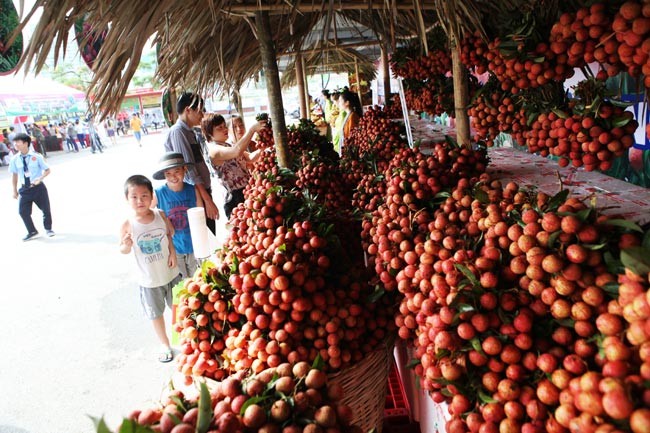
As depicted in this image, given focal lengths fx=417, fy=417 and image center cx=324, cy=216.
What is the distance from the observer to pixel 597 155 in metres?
1.46

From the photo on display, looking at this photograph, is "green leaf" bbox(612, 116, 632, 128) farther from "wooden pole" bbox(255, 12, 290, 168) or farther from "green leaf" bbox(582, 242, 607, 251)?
"wooden pole" bbox(255, 12, 290, 168)

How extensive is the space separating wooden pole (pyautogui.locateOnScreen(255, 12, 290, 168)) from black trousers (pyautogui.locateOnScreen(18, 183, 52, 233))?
4.32m

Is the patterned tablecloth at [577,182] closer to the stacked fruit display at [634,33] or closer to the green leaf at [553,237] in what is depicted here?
the green leaf at [553,237]

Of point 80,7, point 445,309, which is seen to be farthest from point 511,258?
point 80,7

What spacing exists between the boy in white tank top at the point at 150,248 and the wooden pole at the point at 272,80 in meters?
0.86

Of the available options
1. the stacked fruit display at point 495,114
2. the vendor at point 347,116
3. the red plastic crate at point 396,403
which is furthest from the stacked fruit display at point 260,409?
the vendor at point 347,116

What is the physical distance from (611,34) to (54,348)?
345 cm

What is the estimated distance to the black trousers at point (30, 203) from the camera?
5.38m

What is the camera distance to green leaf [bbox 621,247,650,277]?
0.84 metres

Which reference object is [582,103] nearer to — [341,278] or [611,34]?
[611,34]

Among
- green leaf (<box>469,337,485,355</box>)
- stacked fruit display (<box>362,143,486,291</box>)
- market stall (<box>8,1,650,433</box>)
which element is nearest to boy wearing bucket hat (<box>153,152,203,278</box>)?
market stall (<box>8,1,650,433</box>)

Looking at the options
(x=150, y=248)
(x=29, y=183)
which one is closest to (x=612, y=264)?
(x=150, y=248)

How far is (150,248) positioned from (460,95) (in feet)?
6.74

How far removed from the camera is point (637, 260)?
0.85m
